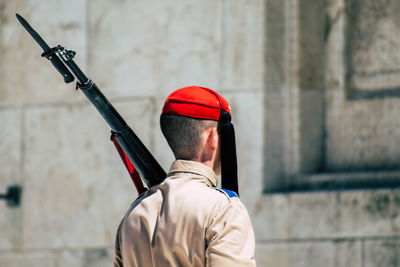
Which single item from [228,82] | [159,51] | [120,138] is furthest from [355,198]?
[120,138]

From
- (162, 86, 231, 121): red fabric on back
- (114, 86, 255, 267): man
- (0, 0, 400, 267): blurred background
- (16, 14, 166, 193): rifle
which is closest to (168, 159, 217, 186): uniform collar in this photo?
(114, 86, 255, 267): man

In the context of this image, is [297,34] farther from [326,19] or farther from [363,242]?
[363,242]

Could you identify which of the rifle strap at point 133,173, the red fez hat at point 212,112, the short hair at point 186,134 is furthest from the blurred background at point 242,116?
the short hair at point 186,134

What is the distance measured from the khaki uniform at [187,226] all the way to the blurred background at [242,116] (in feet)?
9.45

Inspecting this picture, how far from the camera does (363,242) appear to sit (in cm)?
619

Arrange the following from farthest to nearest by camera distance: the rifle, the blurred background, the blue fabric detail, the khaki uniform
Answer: the blurred background
the rifle
the blue fabric detail
the khaki uniform

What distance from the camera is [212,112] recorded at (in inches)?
144

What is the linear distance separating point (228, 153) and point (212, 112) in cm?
18

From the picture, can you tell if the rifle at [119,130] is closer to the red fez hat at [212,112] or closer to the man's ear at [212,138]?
the red fez hat at [212,112]

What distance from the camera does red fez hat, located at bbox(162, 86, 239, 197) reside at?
3637mm

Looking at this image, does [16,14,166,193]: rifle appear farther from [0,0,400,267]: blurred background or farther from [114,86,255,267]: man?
[0,0,400,267]: blurred background

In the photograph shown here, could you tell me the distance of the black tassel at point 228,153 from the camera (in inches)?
143

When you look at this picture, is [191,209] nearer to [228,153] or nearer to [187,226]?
[187,226]

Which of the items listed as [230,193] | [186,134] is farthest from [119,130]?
[230,193]
